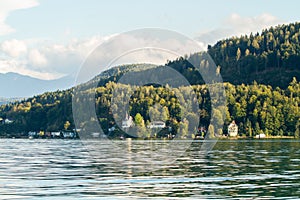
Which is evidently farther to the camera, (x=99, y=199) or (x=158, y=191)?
(x=158, y=191)

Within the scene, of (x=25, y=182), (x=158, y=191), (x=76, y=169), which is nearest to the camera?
(x=158, y=191)

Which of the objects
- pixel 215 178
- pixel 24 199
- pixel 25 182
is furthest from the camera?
pixel 215 178

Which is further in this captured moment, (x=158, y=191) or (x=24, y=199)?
(x=158, y=191)

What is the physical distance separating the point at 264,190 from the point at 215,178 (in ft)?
27.4

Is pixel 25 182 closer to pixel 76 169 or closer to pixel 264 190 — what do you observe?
pixel 76 169

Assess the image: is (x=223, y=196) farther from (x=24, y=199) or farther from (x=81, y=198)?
(x=24, y=199)

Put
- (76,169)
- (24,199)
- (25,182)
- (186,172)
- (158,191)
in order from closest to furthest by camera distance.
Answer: (24,199)
(158,191)
(25,182)
(186,172)
(76,169)

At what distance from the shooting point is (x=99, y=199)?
4041 cm

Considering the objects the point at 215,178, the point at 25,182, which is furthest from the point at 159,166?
the point at 25,182

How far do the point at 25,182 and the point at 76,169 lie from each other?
13199 millimetres

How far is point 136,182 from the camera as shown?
49656mm

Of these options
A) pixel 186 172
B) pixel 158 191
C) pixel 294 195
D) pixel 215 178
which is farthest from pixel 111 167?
pixel 294 195

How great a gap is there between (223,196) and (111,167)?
24459 mm

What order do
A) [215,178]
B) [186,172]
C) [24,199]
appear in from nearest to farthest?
[24,199], [215,178], [186,172]
